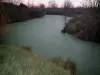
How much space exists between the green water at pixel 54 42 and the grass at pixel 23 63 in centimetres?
10

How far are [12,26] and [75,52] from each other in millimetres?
959

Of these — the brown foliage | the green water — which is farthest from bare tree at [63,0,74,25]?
the brown foliage

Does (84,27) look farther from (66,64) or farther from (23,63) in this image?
(23,63)

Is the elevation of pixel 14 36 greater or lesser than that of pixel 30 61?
greater

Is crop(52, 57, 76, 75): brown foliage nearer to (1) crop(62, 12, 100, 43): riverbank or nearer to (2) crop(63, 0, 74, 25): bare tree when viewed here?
(1) crop(62, 12, 100, 43): riverbank

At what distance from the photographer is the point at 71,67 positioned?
3.11 meters

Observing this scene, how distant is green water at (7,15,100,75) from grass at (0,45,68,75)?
4.0 inches

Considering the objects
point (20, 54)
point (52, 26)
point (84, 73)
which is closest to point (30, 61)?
point (20, 54)

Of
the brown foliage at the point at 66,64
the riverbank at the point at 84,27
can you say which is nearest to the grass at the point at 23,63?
the brown foliage at the point at 66,64

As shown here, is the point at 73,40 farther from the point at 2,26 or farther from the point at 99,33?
the point at 2,26

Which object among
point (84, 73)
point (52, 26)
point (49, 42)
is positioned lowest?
point (84, 73)

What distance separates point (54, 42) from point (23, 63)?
55 cm

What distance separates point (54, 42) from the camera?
10.2 feet

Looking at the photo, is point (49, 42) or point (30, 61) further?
point (49, 42)
